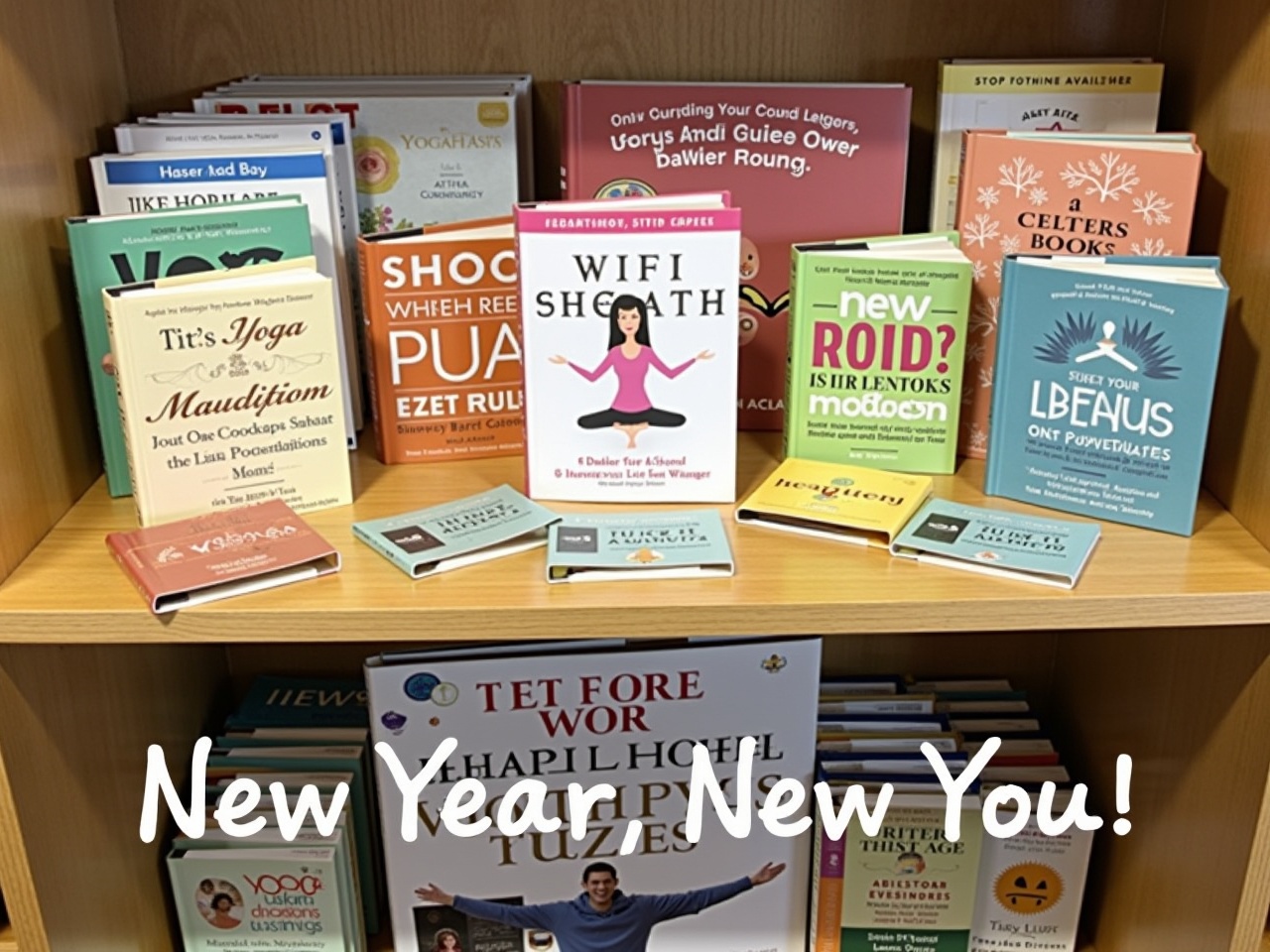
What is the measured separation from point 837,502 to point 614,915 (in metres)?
0.51

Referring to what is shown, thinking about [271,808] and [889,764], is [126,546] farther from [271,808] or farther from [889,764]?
[889,764]

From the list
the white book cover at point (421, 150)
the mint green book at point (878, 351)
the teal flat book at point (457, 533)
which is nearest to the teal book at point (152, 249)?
the white book cover at point (421, 150)

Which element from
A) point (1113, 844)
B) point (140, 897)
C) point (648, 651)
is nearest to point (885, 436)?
point (648, 651)

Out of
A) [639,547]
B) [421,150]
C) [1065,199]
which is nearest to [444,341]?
[421,150]

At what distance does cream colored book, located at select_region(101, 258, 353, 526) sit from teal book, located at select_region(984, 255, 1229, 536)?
55 centimetres

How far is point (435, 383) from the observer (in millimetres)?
1156

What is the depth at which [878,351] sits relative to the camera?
110 cm

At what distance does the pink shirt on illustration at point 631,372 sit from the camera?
1055 mm

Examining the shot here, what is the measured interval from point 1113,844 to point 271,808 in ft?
2.81

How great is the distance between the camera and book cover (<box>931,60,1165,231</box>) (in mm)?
1171

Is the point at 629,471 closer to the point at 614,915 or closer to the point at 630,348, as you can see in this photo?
the point at 630,348

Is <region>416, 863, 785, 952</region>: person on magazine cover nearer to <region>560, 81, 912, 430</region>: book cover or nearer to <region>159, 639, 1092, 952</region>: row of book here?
<region>159, 639, 1092, 952</region>: row of book

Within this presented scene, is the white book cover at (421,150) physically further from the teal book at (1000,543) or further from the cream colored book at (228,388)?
the teal book at (1000,543)

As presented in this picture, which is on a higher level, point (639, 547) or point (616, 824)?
point (639, 547)
